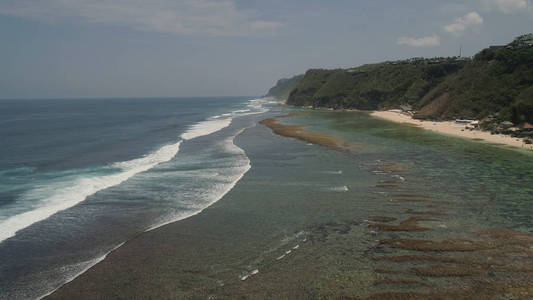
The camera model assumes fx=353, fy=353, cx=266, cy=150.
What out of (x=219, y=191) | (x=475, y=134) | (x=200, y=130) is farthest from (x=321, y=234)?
Result: (x=200, y=130)

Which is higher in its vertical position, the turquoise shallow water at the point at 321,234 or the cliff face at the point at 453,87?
the cliff face at the point at 453,87

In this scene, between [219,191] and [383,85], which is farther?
[383,85]

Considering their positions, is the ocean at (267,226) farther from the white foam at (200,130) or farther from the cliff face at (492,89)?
the cliff face at (492,89)

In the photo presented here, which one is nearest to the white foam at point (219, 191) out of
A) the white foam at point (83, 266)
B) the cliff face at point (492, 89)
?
the white foam at point (83, 266)

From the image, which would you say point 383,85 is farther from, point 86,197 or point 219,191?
point 86,197

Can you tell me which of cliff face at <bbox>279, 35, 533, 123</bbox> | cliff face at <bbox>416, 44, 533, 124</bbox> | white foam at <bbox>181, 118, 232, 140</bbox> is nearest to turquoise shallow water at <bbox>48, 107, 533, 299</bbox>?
white foam at <bbox>181, 118, 232, 140</bbox>
